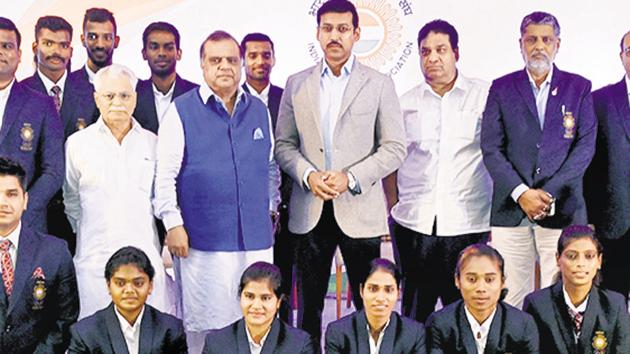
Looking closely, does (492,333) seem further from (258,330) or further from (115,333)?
(115,333)

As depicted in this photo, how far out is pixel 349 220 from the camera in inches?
143

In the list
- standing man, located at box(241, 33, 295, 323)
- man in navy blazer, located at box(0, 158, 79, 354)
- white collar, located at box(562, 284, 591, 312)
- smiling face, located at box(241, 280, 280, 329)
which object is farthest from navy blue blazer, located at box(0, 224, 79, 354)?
white collar, located at box(562, 284, 591, 312)

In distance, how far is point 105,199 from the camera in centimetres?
344


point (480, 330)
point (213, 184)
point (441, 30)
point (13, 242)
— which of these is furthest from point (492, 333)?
point (13, 242)

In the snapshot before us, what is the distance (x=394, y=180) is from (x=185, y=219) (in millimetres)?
1117

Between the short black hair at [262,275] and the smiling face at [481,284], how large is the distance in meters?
0.72

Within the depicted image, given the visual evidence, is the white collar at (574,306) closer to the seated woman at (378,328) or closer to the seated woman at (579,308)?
the seated woman at (579,308)

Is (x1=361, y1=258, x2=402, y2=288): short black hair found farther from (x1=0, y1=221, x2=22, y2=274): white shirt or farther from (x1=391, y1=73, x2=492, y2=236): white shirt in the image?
(x1=0, y1=221, x2=22, y2=274): white shirt

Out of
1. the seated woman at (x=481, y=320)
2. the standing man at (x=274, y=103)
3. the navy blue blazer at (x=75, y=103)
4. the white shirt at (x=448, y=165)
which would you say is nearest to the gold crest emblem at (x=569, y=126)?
the white shirt at (x=448, y=165)

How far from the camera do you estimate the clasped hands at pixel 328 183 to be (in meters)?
3.54

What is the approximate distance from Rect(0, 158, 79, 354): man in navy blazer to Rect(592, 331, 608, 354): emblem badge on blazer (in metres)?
1.96

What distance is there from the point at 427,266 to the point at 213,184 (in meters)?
1.00

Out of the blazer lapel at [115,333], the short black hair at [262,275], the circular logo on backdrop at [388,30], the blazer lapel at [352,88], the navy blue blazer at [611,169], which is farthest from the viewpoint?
the circular logo on backdrop at [388,30]

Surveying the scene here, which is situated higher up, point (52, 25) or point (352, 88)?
point (52, 25)
